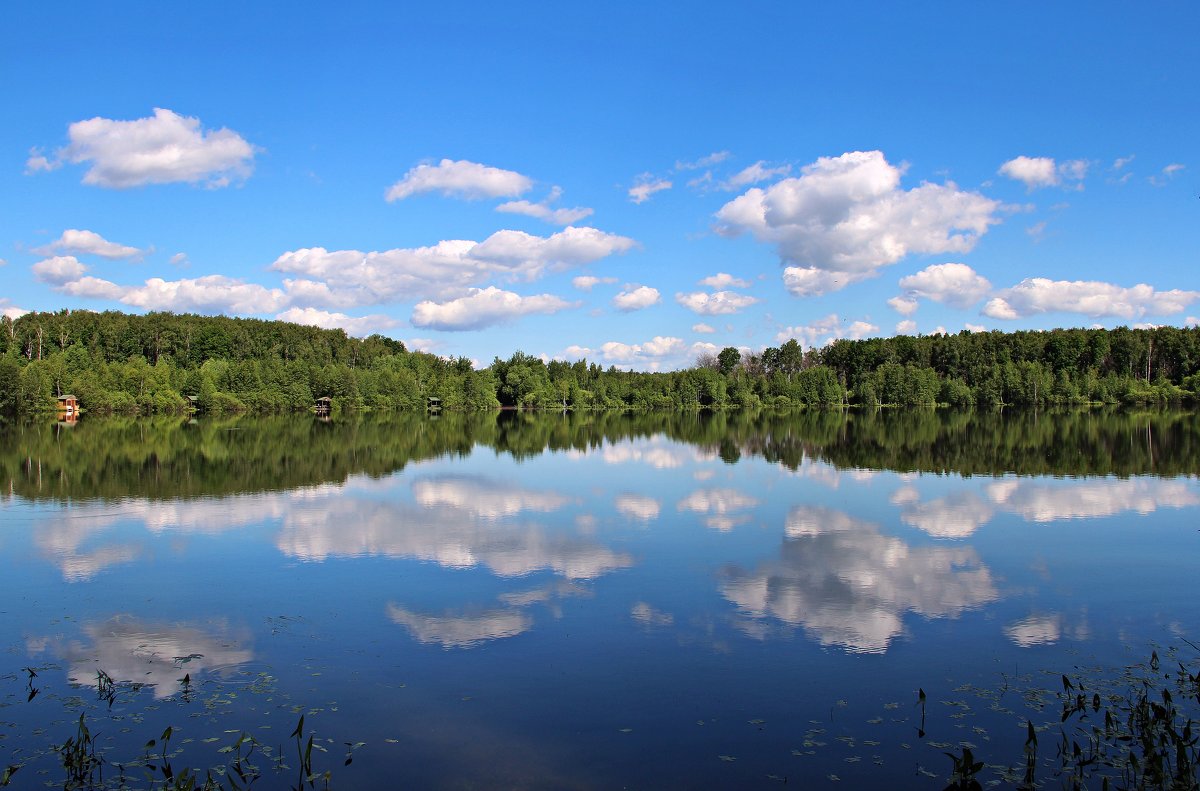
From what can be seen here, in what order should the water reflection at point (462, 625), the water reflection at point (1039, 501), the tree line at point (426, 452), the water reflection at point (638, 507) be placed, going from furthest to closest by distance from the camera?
the tree line at point (426, 452) → the water reflection at point (638, 507) → the water reflection at point (1039, 501) → the water reflection at point (462, 625)

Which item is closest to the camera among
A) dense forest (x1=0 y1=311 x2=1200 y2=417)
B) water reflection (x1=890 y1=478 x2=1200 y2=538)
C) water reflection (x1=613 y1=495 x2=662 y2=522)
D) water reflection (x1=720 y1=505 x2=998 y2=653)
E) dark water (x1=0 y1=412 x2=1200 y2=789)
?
dark water (x1=0 y1=412 x2=1200 y2=789)

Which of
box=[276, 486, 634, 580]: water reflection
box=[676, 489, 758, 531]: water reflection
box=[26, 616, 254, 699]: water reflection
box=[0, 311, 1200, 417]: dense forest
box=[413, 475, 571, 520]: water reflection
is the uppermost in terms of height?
box=[0, 311, 1200, 417]: dense forest

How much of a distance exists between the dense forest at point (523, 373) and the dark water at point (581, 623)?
83916 millimetres

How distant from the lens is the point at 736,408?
12188 cm

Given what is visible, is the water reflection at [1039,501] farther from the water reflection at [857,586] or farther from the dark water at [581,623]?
the water reflection at [857,586]

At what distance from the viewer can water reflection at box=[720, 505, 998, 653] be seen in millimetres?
10531

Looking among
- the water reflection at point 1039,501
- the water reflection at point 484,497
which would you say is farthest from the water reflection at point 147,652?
the water reflection at point 1039,501

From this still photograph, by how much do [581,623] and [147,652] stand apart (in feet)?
17.6

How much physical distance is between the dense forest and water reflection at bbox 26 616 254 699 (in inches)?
3601

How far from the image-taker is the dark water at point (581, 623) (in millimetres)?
7191

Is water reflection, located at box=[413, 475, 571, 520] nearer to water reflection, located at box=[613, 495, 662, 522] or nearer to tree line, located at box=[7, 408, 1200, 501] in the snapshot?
A: water reflection, located at box=[613, 495, 662, 522]

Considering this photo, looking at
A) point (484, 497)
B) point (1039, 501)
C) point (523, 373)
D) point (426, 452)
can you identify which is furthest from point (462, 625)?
point (523, 373)

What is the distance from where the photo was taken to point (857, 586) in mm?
12383

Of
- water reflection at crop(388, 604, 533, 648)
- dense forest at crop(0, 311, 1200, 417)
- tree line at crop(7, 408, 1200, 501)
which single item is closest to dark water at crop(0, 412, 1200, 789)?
water reflection at crop(388, 604, 533, 648)
